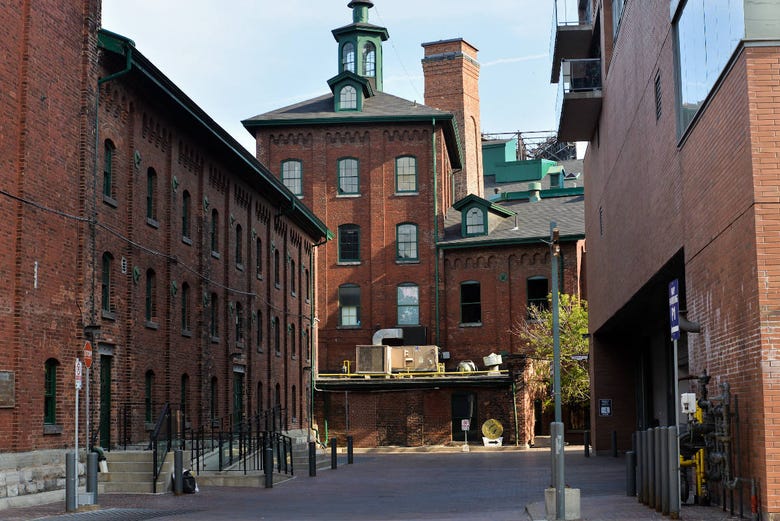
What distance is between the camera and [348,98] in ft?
193

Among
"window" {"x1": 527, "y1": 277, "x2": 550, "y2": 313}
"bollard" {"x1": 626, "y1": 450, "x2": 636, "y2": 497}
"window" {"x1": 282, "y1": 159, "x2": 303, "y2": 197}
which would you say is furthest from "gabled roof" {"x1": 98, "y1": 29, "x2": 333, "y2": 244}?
"window" {"x1": 527, "y1": 277, "x2": 550, "y2": 313}

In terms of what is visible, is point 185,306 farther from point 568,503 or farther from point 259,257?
point 568,503

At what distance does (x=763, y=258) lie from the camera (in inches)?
570

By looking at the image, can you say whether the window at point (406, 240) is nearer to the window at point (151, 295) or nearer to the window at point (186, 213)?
the window at point (186, 213)

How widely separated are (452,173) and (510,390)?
18672 mm

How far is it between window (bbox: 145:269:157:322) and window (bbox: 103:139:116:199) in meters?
3.53

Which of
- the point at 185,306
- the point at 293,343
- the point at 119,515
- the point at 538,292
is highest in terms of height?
the point at 538,292

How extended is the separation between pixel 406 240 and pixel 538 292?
7442 millimetres

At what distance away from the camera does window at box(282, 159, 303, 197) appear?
5859 cm

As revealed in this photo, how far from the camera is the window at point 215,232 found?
36.0 meters

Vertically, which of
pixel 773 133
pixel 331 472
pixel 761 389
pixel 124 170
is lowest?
pixel 331 472

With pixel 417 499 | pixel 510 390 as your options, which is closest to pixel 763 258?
pixel 417 499

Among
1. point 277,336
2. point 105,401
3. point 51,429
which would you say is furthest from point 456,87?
point 51,429

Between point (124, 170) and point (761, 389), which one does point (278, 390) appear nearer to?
point (124, 170)
